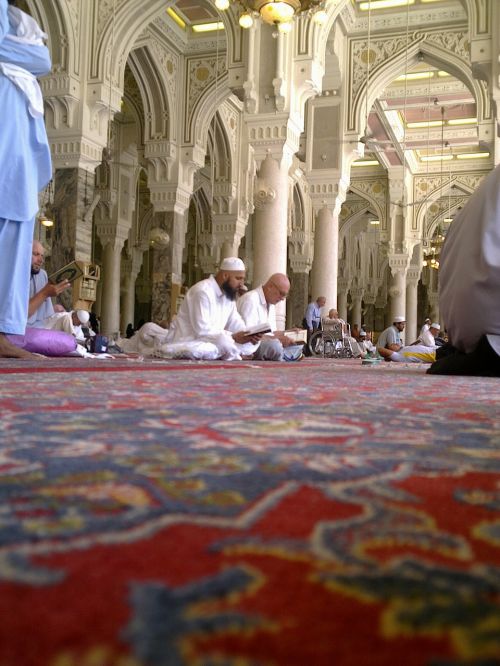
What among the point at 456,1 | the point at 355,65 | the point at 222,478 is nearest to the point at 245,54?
the point at 355,65

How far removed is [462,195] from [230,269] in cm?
1487

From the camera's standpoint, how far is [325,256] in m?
10.7

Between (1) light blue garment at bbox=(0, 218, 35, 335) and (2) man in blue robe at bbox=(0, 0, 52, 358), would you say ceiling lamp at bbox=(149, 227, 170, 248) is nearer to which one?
(2) man in blue robe at bbox=(0, 0, 52, 358)

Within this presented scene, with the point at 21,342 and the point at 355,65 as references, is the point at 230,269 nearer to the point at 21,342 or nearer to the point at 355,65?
the point at 21,342

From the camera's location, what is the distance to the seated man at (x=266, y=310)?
5.68 m

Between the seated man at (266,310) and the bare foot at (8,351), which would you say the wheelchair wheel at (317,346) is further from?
the bare foot at (8,351)

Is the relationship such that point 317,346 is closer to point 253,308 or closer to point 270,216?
point 270,216

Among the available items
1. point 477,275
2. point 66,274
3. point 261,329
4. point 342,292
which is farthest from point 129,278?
point 477,275

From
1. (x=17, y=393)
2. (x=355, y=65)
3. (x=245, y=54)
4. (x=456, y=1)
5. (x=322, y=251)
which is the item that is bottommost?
(x=17, y=393)

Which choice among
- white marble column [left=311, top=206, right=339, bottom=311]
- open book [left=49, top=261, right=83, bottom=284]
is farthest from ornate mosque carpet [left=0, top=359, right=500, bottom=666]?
white marble column [left=311, top=206, right=339, bottom=311]

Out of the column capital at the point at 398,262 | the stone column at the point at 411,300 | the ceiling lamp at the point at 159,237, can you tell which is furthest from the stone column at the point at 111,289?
the stone column at the point at 411,300

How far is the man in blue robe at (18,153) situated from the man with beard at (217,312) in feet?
6.49

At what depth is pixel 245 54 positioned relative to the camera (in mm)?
7980

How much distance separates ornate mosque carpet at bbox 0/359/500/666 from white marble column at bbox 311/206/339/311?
385 inches
